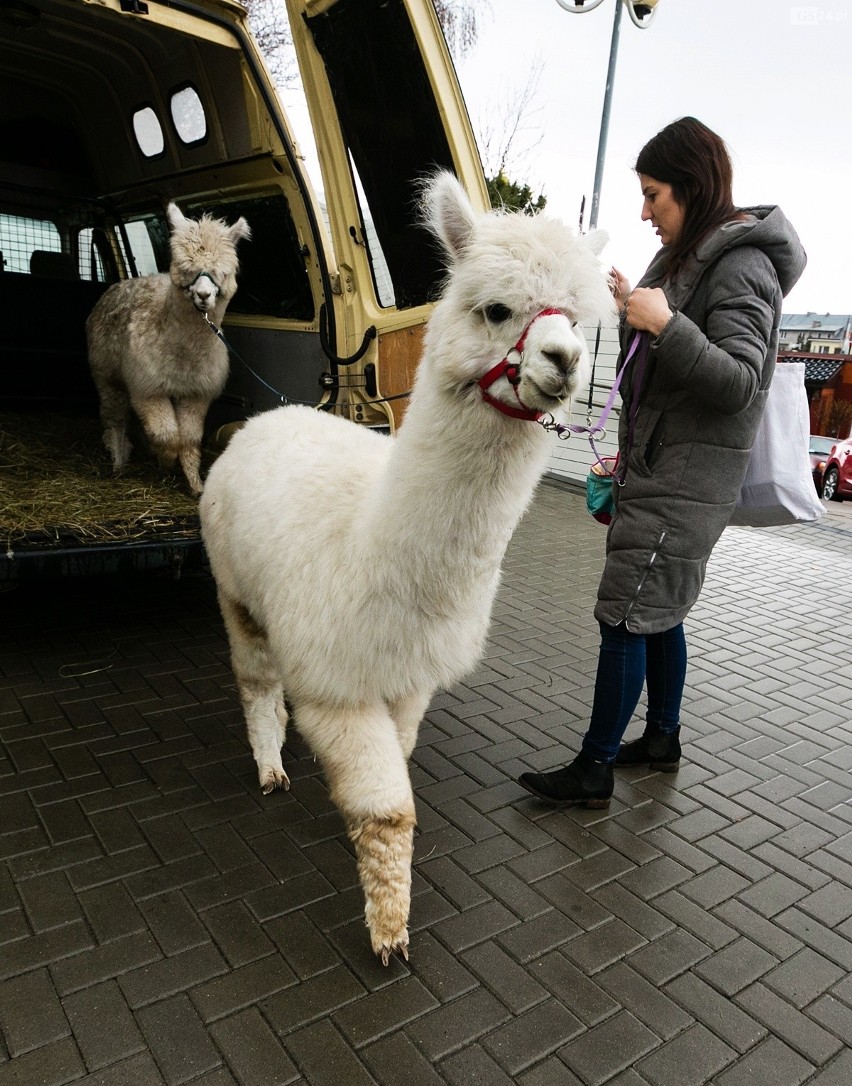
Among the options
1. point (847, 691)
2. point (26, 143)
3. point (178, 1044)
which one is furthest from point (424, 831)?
point (26, 143)

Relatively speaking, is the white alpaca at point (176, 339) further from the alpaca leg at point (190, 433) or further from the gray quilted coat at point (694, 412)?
the gray quilted coat at point (694, 412)

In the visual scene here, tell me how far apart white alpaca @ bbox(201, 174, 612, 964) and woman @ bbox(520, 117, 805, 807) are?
458 millimetres

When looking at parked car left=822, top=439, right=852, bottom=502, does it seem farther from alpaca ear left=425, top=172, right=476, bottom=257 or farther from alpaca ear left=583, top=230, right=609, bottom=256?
alpaca ear left=425, top=172, right=476, bottom=257

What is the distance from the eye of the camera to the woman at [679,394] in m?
2.21

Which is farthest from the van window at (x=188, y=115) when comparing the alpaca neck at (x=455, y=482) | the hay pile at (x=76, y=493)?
the alpaca neck at (x=455, y=482)

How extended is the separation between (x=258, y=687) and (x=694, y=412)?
5.62 ft

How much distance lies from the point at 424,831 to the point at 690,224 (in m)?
2.06

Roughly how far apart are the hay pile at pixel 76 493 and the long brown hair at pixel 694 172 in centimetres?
246

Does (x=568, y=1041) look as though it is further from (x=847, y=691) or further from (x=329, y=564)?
(x=847, y=691)

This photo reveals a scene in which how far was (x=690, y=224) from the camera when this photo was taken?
2.31 meters

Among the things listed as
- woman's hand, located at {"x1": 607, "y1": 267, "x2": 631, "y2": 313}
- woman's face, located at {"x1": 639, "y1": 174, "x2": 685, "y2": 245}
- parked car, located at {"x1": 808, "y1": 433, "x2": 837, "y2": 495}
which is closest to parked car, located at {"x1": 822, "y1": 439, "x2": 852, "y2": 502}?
parked car, located at {"x1": 808, "y1": 433, "x2": 837, "y2": 495}

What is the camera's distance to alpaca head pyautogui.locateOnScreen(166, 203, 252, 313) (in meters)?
3.89

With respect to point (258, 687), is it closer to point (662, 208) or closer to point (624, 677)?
point (624, 677)

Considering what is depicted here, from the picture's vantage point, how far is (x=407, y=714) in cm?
237
